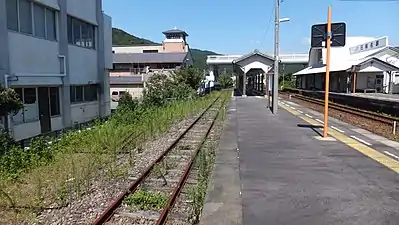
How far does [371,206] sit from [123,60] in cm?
5653

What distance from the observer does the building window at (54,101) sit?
17.0 metres

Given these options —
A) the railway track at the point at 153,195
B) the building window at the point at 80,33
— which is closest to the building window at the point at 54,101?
the building window at the point at 80,33

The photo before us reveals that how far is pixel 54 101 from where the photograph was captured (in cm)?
1725

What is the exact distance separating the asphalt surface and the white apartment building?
29.0 ft

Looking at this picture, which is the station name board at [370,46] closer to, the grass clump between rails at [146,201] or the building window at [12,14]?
the building window at [12,14]

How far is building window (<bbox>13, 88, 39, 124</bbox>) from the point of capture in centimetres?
1464

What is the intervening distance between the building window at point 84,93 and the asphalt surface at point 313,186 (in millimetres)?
11164

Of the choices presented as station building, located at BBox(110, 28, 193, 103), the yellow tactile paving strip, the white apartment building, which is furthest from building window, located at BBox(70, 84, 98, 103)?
the yellow tactile paving strip

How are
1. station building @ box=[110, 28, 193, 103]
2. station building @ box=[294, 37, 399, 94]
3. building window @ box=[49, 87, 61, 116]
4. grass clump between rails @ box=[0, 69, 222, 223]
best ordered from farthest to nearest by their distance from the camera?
station building @ box=[110, 28, 193, 103], station building @ box=[294, 37, 399, 94], building window @ box=[49, 87, 61, 116], grass clump between rails @ box=[0, 69, 222, 223]

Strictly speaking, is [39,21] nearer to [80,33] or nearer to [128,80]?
[80,33]

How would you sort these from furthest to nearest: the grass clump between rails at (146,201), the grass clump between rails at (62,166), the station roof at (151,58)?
the station roof at (151,58)
the grass clump between rails at (62,166)
the grass clump between rails at (146,201)

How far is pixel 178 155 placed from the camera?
1027 cm

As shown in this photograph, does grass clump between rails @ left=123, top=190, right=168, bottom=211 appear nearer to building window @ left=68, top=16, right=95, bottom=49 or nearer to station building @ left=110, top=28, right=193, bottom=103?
building window @ left=68, top=16, right=95, bottom=49

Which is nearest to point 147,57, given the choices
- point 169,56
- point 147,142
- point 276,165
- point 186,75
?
point 169,56
